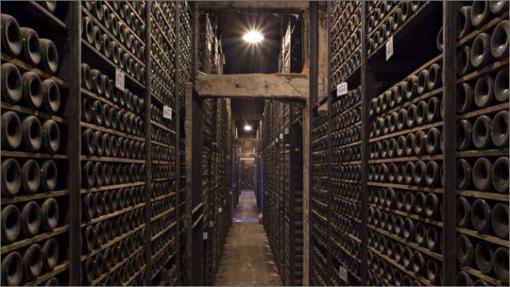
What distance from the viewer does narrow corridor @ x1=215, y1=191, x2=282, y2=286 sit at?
10.8m

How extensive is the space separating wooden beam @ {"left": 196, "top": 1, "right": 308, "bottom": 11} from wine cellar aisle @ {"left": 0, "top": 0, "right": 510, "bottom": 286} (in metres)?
1.43

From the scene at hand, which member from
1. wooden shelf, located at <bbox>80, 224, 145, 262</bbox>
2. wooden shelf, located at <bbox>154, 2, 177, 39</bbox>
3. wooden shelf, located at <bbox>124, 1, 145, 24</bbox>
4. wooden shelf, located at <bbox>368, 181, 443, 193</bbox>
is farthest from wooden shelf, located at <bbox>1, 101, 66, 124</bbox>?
wooden shelf, located at <bbox>154, 2, 177, 39</bbox>

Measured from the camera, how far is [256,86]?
7730mm

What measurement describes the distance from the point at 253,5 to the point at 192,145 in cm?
303

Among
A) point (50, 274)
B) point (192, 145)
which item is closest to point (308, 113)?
point (192, 145)

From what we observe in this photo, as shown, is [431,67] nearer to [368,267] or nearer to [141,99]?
[368,267]

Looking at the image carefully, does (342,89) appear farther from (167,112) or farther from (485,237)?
(485,237)

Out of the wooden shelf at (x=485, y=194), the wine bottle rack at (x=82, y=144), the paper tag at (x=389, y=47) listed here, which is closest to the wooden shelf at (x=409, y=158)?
the wooden shelf at (x=485, y=194)

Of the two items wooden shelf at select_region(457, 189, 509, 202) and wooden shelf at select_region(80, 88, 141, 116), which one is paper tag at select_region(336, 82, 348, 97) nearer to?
wooden shelf at select_region(80, 88, 141, 116)

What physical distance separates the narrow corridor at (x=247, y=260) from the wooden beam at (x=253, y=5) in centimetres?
628

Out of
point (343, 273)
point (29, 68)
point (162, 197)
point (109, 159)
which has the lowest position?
point (343, 273)

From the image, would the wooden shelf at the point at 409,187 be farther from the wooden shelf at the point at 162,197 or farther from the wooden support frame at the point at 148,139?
the wooden shelf at the point at 162,197

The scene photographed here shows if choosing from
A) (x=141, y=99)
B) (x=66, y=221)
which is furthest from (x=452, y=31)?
(x=141, y=99)

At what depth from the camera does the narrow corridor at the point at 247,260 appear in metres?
10.8
